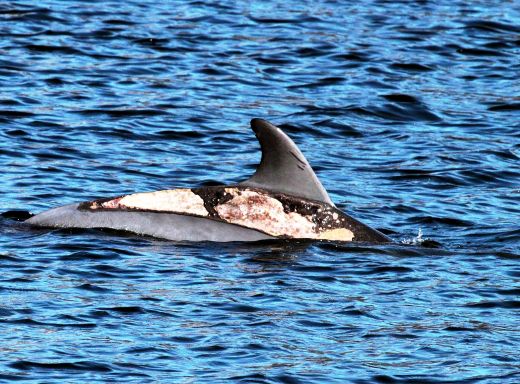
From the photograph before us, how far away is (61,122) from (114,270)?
7821 mm

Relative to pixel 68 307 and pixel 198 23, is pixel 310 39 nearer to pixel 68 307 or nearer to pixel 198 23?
pixel 198 23

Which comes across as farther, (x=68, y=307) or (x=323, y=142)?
(x=323, y=142)

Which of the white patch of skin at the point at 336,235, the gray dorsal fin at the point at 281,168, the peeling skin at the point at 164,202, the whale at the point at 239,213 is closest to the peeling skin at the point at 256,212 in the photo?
the whale at the point at 239,213

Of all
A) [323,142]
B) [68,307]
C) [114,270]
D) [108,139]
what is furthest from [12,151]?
[68,307]

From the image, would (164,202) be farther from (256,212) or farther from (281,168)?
(281,168)

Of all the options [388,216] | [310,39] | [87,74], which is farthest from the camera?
[310,39]

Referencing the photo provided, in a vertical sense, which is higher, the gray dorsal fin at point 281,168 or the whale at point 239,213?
Answer: the gray dorsal fin at point 281,168

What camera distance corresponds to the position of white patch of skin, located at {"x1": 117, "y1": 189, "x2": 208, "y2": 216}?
46.5 feet

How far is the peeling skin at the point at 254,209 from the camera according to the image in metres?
14.1

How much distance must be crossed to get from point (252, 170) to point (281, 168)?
4901 mm

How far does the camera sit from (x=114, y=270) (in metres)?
13.0

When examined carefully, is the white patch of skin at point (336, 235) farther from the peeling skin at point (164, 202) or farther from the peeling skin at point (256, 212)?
the peeling skin at point (164, 202)

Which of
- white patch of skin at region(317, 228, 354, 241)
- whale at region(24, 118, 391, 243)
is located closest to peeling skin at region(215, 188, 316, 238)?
whale at region(24, 118, 391, 243)

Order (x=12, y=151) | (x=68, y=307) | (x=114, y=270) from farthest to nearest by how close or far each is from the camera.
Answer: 1. (x=12, y=151)
2. (x=114, y=270)
3. (x=68, y=307)
